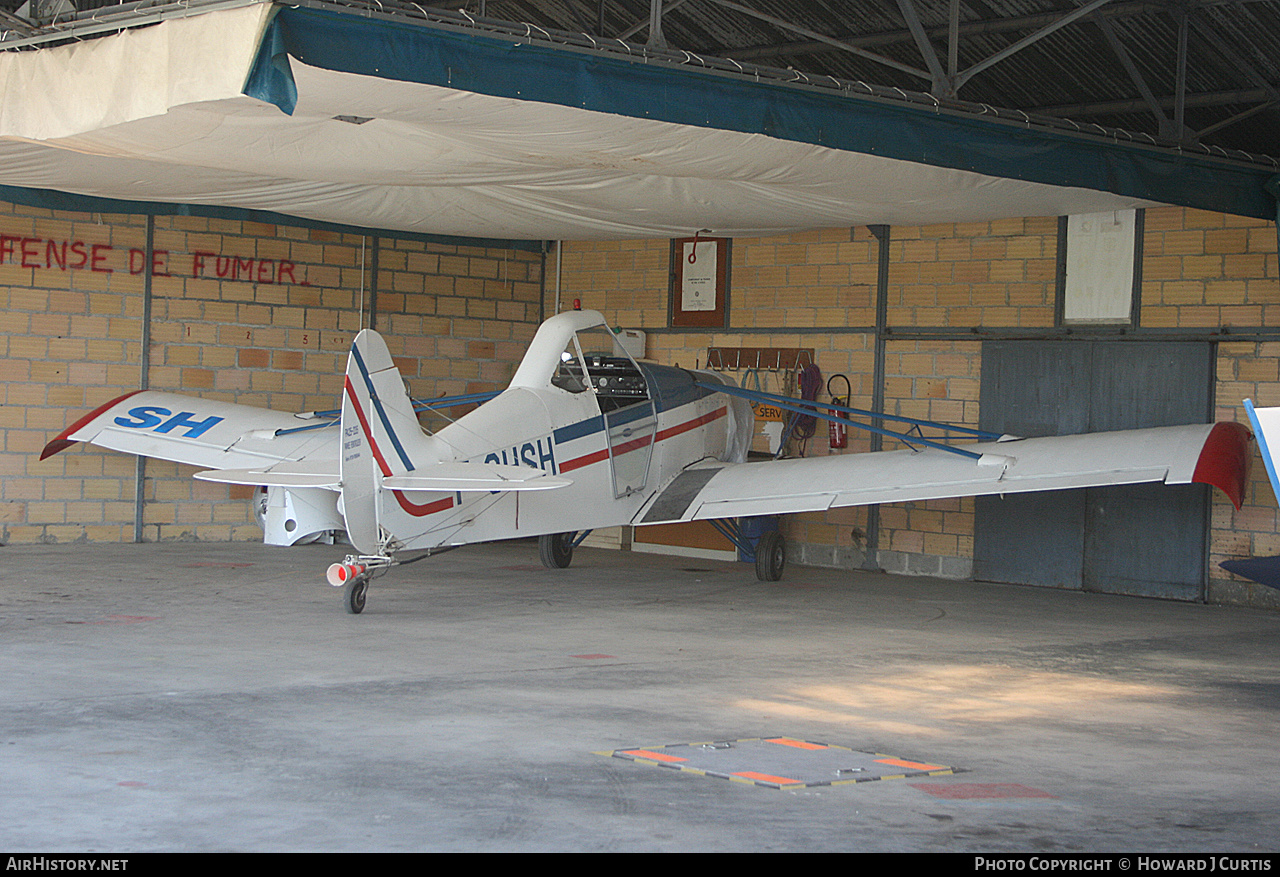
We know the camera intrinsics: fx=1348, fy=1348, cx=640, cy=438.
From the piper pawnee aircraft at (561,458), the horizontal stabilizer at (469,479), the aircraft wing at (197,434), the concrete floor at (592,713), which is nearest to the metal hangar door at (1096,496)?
the concrete floor at (592,713)

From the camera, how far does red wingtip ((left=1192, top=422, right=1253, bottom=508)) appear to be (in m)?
8.95

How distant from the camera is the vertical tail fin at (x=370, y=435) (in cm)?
779

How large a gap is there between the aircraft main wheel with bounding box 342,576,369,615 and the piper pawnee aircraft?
0.01 meters

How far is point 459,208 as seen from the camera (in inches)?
459

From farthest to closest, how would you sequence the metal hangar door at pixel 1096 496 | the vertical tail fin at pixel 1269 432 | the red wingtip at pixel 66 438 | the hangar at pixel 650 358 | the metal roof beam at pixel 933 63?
the red wingtip at pixel 66 438 < the metal hangar door at pixel 1096 496 < the metal roof beam at pixel 933 63 < the vertical tail fin at pixel 1269 432 < the hangar at pixel 650 358

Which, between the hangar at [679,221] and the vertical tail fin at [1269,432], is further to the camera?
the hangar at [679,221]

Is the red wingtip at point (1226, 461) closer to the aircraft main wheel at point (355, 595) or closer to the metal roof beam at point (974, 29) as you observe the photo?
the metal roof beam at point (974, 29)

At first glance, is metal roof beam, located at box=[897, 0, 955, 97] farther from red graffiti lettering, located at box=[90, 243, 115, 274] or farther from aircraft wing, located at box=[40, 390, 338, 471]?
red graffiti lettering, located at box=[90, 243, 115, 274]

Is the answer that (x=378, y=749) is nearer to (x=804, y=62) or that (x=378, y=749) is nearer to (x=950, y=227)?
(x=950, y=227)

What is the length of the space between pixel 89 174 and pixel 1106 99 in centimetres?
945

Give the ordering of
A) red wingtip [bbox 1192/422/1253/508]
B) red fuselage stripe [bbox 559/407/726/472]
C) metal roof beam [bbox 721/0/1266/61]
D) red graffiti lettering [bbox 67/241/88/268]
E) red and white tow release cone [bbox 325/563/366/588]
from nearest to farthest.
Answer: red and white tow release cone [bbox 325/563/366/588] → red wingtip [bbox 1192/422/1253/508] → red fuselage stripe [bbox 559/407/726/472] → metal roof beam [bbox 721/0/1266/61] → red graffiti lettering [bbox 67/241/88/268]

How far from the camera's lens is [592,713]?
231 inches

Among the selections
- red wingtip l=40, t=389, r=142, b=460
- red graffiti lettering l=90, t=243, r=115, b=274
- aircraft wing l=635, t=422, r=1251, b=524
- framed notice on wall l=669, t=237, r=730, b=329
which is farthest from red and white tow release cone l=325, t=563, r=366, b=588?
framed notice on wall l=669, t=237, r=730, b=329

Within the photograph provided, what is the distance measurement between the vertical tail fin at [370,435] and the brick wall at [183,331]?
557 cm
